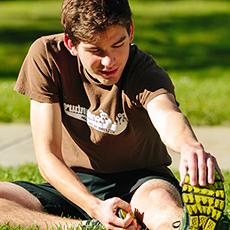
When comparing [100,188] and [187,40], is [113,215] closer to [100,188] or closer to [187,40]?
[100,188]

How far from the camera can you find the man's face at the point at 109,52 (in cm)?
465

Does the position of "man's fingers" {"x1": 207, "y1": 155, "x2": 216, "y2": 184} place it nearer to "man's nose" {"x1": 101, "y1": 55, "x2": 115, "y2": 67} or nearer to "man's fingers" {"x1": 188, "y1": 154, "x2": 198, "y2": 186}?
"man's fingers" {"x1": 188, "y1": 154, "x2": 198, "y2": 186}

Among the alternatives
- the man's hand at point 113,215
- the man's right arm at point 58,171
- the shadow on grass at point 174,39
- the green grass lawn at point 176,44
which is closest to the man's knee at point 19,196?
the man's right arm at point 58,171

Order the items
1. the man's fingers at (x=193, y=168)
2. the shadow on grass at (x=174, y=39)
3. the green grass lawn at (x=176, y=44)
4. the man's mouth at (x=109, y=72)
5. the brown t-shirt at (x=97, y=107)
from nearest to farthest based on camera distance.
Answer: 1. the man's fingers at (x=193, y=168)
2. the man's mouth at (x=109, y=72)
3. the brown t-shirt at (x=97, y=107)
4. the green grass lawn at (x=176, y=44)
5. the shadow on grass at (x=174, y=39)

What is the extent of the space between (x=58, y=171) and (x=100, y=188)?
1.58 ft

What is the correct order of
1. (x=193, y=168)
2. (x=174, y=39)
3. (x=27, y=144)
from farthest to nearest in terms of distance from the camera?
(x=174, y=39), (x=27, y=144), (x=193, y=168)

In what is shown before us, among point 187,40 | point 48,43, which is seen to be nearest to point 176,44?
point 187,40

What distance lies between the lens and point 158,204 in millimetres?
4840

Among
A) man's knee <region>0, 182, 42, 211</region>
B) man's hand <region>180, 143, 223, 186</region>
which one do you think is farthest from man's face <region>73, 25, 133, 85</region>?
man's knee <region>0, 182, 42, 211</region>

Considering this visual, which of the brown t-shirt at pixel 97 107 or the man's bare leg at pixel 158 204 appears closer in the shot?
the man's bare leg at pixel 158 204

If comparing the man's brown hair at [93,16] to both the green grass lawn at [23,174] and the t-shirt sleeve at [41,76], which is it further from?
the green grass lawn at [23,174]

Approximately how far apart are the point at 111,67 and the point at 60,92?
638 millimetres

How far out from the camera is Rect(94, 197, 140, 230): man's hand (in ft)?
15.2

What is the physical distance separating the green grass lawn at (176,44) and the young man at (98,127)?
4.10 meters
